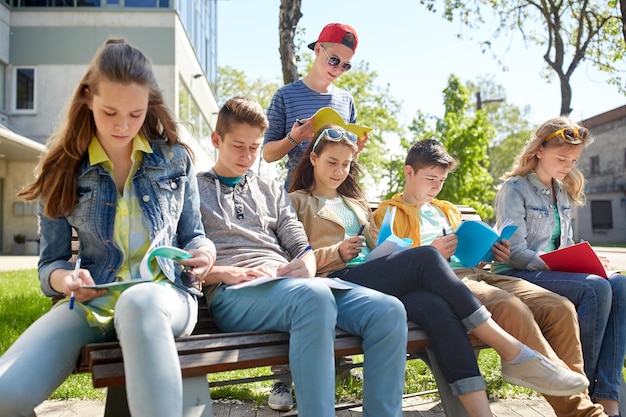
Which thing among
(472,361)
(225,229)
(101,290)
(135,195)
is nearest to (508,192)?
(472,361)

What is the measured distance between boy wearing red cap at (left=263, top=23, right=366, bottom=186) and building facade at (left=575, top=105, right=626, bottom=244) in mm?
33114

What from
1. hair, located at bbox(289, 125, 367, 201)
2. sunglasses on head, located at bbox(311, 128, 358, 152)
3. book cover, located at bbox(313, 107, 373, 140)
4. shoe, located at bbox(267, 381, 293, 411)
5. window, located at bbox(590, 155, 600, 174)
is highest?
window, located at bbox(590, 155, 600, 174)

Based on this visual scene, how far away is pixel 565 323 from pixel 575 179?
4.26ft

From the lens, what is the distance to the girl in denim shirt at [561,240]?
2932mm

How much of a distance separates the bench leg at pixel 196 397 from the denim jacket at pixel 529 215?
1.97 metres

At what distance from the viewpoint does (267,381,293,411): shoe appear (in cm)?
341

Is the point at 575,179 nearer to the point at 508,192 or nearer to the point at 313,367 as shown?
the point at 508,192

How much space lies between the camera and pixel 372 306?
2.35 m

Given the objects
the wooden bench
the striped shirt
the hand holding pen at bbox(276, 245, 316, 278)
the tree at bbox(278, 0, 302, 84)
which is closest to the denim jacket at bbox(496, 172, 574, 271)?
the wooden bench

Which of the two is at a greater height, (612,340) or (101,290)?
(101,290)

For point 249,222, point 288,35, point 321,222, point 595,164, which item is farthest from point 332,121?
point 595,164

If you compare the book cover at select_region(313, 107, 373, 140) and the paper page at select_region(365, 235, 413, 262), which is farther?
the book cover at select_region(313, 107, 373, 140)

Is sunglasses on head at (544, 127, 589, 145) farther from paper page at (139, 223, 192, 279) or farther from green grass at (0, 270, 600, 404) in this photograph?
paper page at (139, 223, 192, 279)

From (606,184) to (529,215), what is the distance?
115 feet
